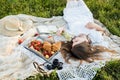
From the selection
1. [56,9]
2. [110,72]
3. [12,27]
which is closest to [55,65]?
[110,72]

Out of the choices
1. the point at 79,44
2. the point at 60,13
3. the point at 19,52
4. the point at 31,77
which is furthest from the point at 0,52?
the point at 60,13

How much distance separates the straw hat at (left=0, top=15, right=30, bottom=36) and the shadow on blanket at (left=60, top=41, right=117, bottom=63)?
93 cm

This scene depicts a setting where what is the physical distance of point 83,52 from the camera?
6996 millimetres

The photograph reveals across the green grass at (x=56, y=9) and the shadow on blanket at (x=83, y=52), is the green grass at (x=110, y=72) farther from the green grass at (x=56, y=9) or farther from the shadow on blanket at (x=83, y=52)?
the green grass at (x=56, y=9)

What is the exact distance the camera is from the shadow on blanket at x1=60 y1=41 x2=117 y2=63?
7.00 meters

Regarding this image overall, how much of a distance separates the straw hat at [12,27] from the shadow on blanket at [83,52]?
0.93 meters

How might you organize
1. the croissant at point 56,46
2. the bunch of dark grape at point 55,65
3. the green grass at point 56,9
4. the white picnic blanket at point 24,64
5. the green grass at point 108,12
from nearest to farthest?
1. the white picnic blanket at point 24,64
2. the bunch of dark grape at point 55,65
3. the croissant at point 56,46
4. the green grass at point 108,12
5. the green grass at point 56,9

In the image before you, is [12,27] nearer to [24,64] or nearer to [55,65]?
[24,64]

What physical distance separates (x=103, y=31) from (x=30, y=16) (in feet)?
4.92

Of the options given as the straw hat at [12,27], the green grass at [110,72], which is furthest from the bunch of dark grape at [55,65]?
the straw hat at [12,27]

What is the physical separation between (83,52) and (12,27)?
4.88 ft

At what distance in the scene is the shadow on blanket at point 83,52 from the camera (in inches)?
276

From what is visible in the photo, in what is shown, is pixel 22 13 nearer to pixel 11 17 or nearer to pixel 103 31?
pixel 11 17

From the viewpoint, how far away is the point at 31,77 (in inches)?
262
